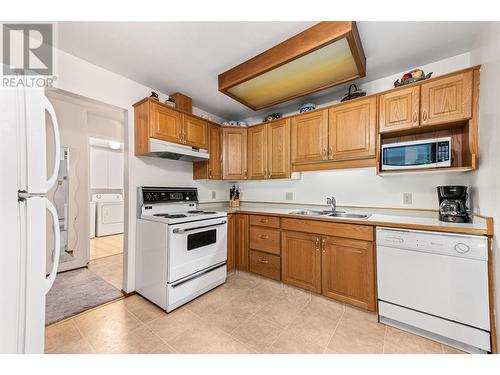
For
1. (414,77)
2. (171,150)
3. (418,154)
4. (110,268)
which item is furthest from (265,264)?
(414,77)

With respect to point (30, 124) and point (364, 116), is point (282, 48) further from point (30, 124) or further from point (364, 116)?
point (30, 124)

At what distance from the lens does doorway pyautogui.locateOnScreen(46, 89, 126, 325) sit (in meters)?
2.12

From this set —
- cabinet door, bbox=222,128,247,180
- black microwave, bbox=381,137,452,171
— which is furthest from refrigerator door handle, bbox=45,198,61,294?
black microwave, bbox=381,137,452,171

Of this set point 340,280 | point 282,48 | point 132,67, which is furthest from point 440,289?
point 132,67

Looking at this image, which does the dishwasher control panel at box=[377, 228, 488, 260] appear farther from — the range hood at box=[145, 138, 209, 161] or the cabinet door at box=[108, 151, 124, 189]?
the cabinet door at box=[108, 151, 124, 189]

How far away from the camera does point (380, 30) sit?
158 centimetres

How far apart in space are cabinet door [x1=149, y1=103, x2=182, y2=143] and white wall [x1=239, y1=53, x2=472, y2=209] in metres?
1.54

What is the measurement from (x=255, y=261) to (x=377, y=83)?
260 centimetres

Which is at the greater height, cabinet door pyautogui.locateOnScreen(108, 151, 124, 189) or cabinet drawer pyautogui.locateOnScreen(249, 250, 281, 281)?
cabinet door pyautogui.locateOnScreen(108, 151, 124, 189)

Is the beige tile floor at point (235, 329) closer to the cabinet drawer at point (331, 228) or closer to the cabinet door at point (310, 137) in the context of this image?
the cabinet drawer at point (331, 228)

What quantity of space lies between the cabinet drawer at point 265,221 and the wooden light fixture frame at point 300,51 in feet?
5.11

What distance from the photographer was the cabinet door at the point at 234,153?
307 cm

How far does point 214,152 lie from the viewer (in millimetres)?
2971

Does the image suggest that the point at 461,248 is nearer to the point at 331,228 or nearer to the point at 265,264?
the point at 331,228
